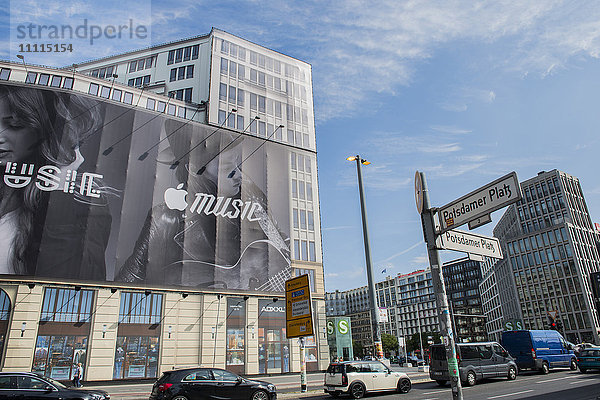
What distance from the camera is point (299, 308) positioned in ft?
67.5

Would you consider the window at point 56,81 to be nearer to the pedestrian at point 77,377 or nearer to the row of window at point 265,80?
the row of window at point 265,80

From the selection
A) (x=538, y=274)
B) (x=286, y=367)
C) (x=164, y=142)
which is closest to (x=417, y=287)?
(x=538, y=274)

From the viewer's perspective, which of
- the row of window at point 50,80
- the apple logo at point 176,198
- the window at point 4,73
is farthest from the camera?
the apple logo at point 176,198

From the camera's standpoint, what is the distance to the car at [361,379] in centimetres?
1644

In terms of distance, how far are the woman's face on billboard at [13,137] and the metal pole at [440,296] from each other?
3434 centimetres

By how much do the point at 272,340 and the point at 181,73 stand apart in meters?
33.5

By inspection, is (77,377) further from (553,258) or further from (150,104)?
(553,258)

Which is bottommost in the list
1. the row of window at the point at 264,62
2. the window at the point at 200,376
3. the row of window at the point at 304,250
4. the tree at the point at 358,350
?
the tree at the point at 358,350

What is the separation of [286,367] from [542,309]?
79456mm

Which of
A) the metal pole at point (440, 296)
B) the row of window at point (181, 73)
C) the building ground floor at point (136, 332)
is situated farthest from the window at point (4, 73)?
the metal pole at point (440, 296)

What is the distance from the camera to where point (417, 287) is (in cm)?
15162

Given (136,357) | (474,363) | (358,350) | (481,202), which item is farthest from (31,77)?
(358,350)

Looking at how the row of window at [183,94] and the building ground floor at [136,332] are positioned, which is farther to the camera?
the row of window at [183,94]

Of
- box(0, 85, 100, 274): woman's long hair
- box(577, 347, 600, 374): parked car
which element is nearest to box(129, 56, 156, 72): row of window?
box(0, 85, 100, 274): woman's long hair
